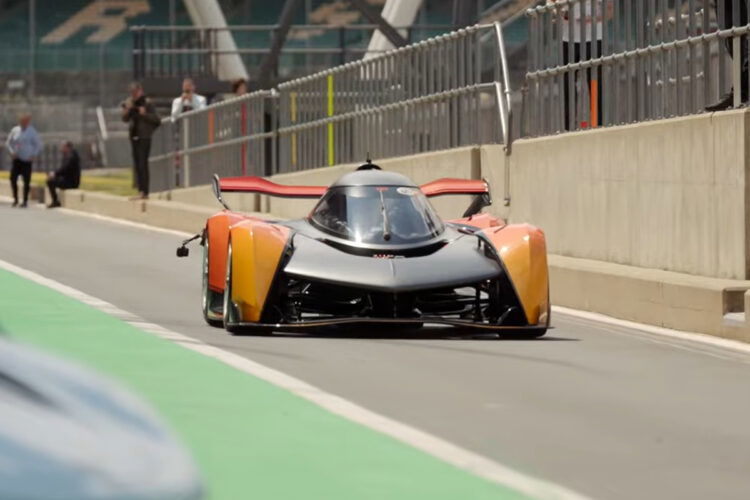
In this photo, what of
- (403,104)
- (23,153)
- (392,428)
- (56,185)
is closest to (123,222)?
(56,185)

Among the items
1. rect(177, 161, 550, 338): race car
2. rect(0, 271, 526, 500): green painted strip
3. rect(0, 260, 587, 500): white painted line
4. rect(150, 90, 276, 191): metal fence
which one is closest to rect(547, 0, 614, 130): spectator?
rect(177, 161, 550, 338): race car

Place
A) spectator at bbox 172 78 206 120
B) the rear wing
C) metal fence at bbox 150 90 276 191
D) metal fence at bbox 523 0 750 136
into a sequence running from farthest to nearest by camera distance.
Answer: spectator at bbox 172 78 206 120 < metal fence at bbox 150 90 276 191 < metal fence at bbox 523 0 750 136 < the rear wing

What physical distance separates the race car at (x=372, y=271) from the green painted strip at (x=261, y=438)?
868 mm

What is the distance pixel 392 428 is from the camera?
8.20m

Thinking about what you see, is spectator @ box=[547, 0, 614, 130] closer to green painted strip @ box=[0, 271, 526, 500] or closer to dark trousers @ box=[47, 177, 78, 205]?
green painted strip @ box=[0, 271, 526, 500]

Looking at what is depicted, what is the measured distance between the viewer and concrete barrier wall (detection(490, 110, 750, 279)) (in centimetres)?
1461

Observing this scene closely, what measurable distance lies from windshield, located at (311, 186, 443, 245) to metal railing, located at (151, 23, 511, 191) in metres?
6.47

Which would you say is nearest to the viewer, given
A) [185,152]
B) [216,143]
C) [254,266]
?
[254,266]

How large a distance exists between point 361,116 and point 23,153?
49.8 ft

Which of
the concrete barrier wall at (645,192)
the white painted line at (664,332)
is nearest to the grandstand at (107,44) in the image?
the concrete barrier wall at (645,192)

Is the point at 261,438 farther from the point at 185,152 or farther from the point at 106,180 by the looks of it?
the point at 106,180

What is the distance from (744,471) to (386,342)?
5.72m

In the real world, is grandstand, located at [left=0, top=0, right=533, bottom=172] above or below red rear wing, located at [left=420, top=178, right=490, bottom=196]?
above

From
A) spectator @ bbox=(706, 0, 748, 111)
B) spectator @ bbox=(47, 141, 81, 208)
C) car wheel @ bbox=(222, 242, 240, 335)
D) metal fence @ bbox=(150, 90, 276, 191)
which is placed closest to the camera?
car wheel @ bbox=(222, 242, 240, 335)
